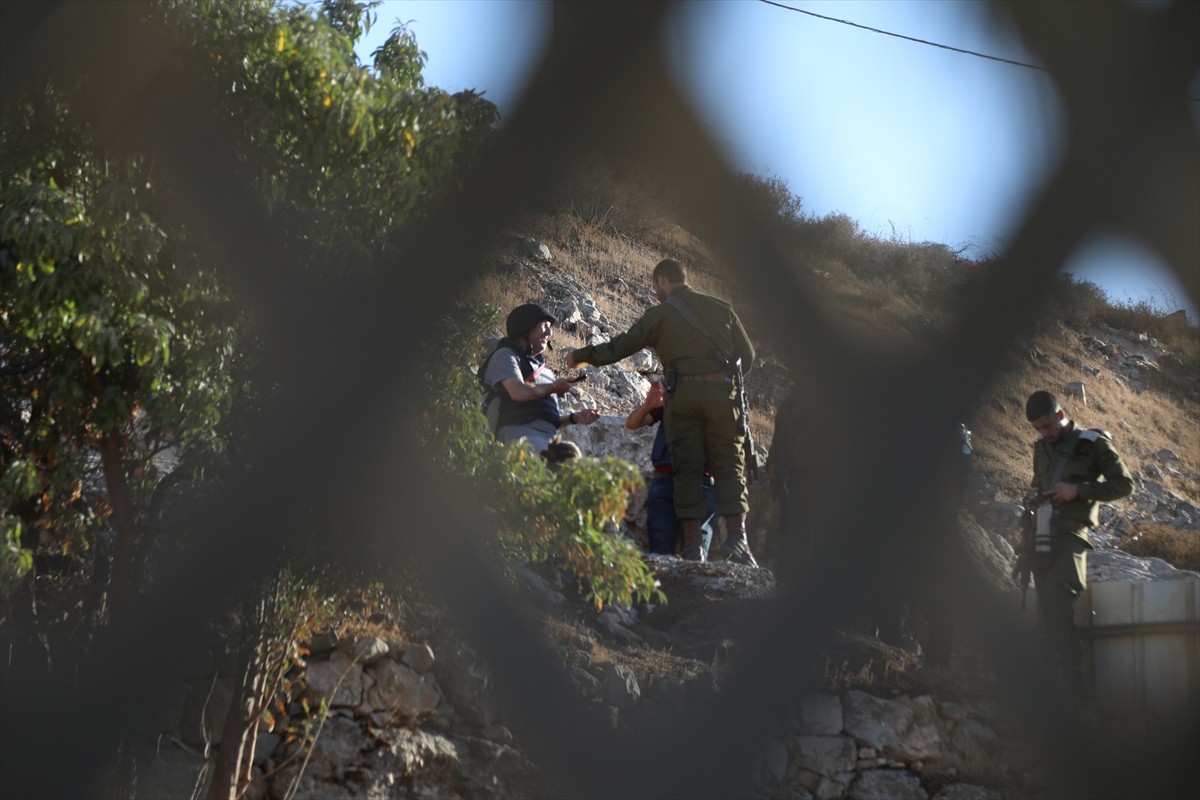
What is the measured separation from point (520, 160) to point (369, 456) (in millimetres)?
679

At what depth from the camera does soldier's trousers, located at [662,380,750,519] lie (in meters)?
4.68

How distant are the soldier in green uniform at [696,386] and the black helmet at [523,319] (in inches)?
20.5

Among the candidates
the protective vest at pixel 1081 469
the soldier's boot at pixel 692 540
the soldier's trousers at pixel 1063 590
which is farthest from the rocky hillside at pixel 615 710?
the soldier's boot at pixel 692 540

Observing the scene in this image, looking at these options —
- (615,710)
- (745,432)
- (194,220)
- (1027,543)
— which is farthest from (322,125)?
(1027,543)

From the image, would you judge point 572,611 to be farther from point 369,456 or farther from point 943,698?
point 369,456

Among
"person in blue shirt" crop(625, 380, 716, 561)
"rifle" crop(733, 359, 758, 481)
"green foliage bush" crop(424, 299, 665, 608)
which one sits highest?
"rifle" crop(733, 359, 758, 481)

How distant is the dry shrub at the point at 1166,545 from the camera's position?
7358mm

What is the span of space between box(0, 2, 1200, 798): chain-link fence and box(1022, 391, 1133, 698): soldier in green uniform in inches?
94.5

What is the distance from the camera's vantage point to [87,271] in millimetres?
2408

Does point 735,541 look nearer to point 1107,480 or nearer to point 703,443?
point 703,443

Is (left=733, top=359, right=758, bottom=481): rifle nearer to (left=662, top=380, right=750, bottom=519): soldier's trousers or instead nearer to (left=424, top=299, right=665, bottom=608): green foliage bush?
(left=662, top=380, right=750, bottom=519): soldier's trousers

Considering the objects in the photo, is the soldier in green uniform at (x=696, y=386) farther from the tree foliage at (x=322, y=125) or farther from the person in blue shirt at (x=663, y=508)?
the tree foliage at (x=322, y=125)

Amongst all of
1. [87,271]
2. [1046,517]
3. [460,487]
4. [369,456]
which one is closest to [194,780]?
[460,487]

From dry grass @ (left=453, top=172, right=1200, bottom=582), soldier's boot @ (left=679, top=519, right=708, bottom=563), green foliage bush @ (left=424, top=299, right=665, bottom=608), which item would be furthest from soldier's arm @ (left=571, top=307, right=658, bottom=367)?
soldier's boot @ (left=679, top=519, right=708, bottom=563)
